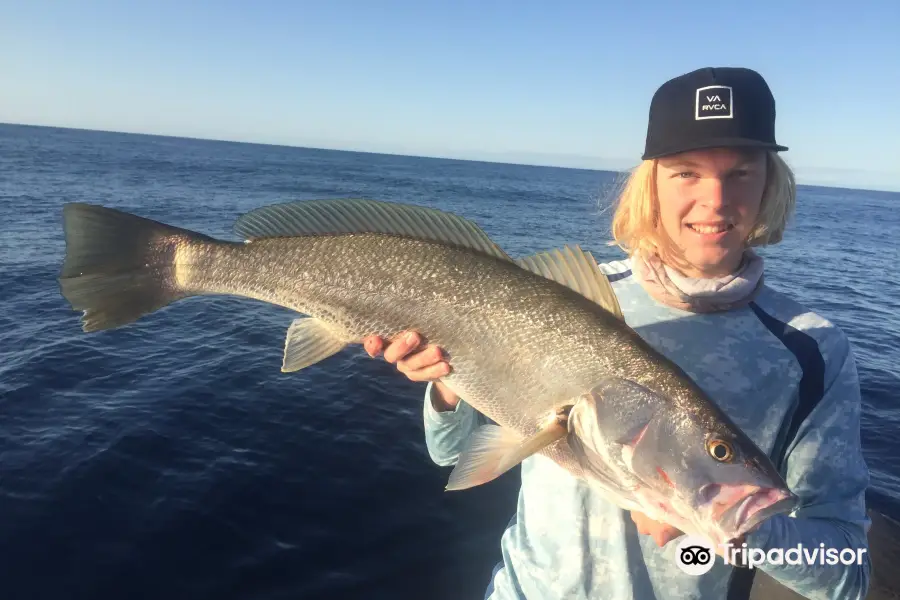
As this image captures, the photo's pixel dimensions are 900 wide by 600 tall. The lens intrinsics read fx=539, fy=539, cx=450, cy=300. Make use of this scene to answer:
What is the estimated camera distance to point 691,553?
276cm

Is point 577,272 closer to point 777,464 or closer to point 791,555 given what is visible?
point 777,464

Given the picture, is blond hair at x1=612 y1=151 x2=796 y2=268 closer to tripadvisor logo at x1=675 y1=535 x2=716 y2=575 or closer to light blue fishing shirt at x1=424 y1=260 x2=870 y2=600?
light blue fishing shirt at x1=424 y1=260 x2=870 y2=600

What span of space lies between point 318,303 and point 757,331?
2485 mm

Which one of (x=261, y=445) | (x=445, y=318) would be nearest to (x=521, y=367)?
(x=445, y=318)

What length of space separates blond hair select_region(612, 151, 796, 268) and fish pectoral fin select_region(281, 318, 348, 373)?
1.96 meters

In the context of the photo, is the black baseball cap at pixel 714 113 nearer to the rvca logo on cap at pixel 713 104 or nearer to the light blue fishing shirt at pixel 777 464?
the rvca logo on cap at pixel 713 104

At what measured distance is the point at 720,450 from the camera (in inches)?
98.3

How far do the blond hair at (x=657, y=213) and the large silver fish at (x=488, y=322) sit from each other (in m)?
0.51

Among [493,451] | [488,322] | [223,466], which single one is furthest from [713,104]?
[223,466]

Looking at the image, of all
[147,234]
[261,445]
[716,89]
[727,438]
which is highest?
[716,89]

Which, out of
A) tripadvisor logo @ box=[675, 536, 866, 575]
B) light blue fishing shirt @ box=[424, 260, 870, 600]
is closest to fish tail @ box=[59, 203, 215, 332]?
light blue fishing shirt @ box=[424, 260, 870, 600]

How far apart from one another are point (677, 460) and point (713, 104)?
5.95ft

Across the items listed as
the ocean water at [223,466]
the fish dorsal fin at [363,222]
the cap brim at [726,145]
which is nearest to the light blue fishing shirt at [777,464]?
the cap brim at [726,145]

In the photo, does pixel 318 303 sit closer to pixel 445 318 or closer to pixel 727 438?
pixel 445 318
